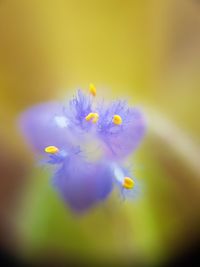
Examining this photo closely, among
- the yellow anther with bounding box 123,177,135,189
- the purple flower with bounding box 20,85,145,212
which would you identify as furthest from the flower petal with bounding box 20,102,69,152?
the yellow anther with bounding box 123,177,135,189

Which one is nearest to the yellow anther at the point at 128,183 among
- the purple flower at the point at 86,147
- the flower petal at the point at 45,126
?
the purple flower at the point at 86,147

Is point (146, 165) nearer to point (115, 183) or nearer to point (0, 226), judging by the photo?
point (115, 183)

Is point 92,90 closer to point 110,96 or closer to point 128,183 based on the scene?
point 110,96

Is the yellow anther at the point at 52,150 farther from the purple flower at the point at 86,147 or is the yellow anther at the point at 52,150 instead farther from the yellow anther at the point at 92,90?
the yellow anther at the point at 92,90

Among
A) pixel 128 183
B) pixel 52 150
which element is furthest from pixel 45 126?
pixel 128 183

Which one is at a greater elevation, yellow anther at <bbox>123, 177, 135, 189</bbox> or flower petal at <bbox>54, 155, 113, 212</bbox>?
flower petal at <bbox>54, 155, 113, 212</bbox>

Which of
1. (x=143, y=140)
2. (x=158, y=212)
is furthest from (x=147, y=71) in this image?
(x=158, y=212)

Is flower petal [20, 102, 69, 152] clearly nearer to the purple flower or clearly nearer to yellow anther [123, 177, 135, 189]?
the purple flower
